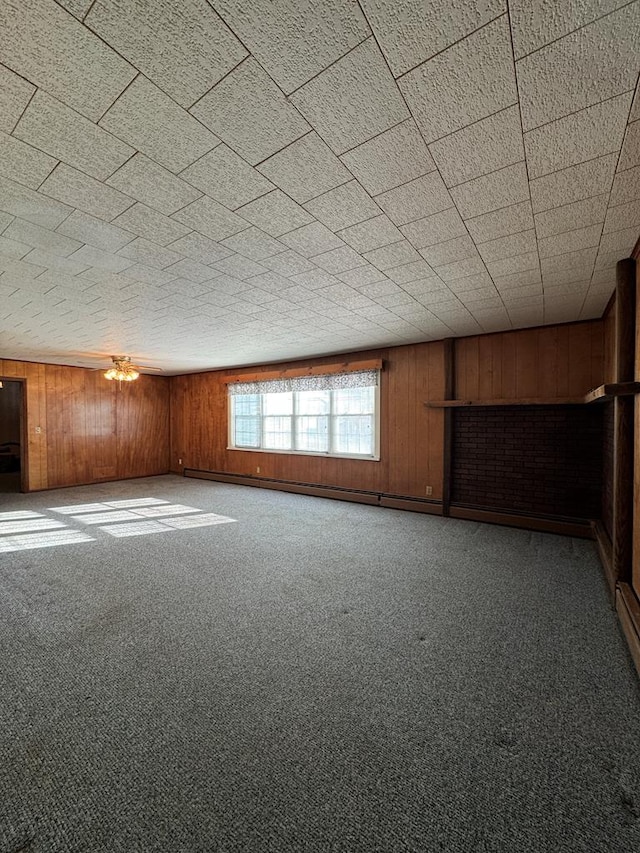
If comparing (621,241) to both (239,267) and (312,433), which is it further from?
(312,433)

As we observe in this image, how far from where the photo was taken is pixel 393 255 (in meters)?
2.48

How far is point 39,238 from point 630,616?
4.06 metres

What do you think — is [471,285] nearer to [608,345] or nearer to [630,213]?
[630,213]

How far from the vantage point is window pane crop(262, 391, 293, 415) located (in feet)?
22.1

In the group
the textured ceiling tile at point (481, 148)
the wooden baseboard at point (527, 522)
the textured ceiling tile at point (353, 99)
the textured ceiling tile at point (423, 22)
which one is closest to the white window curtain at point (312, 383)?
the wooden baseboard at point (527, 522)

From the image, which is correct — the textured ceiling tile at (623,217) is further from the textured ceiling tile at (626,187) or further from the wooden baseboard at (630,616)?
the wooden baseboard at (630,616)

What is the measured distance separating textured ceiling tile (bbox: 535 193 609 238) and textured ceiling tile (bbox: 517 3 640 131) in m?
0.74

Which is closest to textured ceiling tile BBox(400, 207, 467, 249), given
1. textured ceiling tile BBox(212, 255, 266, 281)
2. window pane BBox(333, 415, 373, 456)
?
textured ceiling tile BBox(212, 255, 266, 281)

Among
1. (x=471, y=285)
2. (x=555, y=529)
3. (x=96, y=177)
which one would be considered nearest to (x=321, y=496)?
Answer: (x=555, y=529)

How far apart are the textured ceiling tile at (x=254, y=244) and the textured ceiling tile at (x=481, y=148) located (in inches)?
41.4

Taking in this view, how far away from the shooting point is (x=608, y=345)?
3668 mm

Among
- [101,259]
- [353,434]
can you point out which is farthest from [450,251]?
[353,434]

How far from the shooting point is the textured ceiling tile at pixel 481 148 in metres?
1.39

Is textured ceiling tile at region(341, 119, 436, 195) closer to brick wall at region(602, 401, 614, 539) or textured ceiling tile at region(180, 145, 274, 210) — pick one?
textured ceiling tile at region(180, 145, 274, 210)
